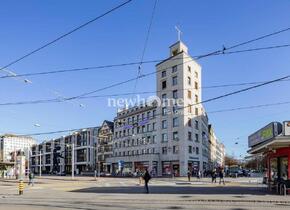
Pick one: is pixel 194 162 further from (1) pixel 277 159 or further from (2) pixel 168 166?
(1) pixel 277 159

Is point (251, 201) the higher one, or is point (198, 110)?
point (198, 110)

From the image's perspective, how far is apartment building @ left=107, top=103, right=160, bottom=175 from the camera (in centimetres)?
9262

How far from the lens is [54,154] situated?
162 meters

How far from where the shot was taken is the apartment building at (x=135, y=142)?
92625 millimetres

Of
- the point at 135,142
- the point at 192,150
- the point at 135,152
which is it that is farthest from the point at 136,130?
the point at 192,150

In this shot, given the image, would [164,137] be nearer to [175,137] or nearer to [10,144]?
[175,137]

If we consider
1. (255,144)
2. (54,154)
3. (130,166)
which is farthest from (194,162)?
(54,154)

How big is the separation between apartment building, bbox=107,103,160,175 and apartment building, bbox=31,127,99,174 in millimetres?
13529

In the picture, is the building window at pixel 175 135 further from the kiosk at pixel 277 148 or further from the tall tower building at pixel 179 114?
the kiosk at pixel 277 148

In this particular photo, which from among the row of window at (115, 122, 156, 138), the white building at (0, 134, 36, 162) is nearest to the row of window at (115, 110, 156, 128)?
the row of window at (115, 122, 156, 138)

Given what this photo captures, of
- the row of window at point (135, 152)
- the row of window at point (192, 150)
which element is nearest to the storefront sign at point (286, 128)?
the row of window at point (192, 150)

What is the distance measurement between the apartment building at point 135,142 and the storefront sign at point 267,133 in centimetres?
5246

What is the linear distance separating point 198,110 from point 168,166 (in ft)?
45.0

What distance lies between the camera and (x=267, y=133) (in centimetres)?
2995
